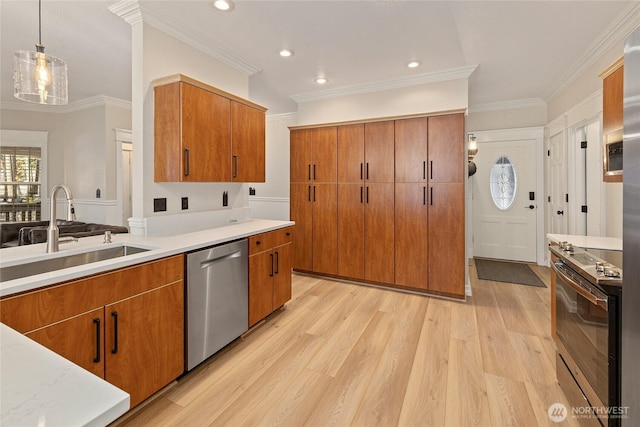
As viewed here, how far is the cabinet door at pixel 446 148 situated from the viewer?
3490 mm

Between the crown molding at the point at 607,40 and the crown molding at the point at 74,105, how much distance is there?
6.30m

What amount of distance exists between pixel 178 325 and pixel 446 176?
3067mm

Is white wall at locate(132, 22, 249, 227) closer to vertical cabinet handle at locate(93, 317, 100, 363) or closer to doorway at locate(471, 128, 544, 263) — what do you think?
vertical cabinet handle at locate(93, 317, 100, 363)

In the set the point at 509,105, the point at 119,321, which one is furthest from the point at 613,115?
the point at 509,105

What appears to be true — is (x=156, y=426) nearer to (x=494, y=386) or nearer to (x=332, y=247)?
(x=494, y=386)

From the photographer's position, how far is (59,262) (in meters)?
1.80

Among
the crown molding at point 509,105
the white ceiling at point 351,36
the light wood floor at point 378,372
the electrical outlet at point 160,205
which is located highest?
the crown molding at point 509,105

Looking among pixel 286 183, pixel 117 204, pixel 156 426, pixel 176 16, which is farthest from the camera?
pixel 286 183

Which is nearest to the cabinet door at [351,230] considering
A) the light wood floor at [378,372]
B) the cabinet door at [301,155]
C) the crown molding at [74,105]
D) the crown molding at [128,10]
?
the cabinet door at [301,155]

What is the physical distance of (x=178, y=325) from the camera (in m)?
2.01

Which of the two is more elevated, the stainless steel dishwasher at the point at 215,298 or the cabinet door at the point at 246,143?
the cabinet door at the point at 246,143

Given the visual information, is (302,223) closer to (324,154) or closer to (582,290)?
(324,154)

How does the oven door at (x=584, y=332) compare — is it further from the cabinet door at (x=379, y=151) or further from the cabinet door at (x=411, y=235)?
the cabinet door at (x=379, y=151)

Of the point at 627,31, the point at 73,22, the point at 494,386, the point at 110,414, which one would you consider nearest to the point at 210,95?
the point at 73,22
